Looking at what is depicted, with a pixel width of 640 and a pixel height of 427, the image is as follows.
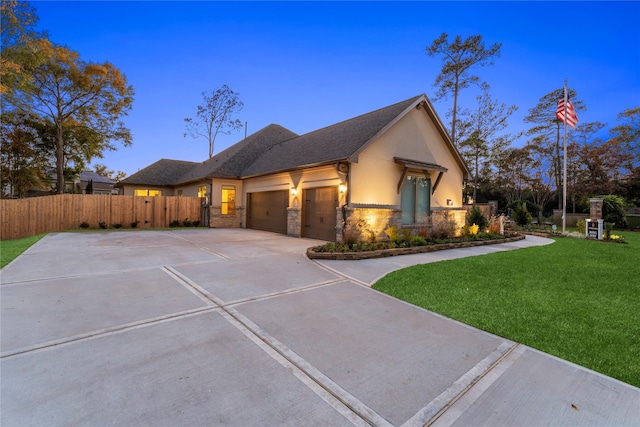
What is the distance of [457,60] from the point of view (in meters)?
21.5

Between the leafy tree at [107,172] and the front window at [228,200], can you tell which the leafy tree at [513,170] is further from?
the leafy tree at [107,172]

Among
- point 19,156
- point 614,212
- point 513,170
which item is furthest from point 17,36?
point 614,212

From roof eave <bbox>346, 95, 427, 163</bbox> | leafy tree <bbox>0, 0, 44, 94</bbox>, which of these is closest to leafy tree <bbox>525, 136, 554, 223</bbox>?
roof eave <bbox>346, 95, 427, 163</bbox>

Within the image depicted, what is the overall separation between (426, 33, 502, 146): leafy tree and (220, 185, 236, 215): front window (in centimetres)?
1831

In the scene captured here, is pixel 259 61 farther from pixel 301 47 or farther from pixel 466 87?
pixel 466 87

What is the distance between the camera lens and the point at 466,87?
72.1 feet

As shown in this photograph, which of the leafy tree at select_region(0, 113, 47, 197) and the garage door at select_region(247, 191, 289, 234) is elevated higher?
the leafy tree at select_region(0, 113, 47, 197)

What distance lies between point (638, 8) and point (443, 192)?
9.24m

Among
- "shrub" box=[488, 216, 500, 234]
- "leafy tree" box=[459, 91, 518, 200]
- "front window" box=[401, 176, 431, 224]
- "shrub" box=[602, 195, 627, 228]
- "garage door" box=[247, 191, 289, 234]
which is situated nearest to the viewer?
"front window" box=[401, 176, 431, 224]

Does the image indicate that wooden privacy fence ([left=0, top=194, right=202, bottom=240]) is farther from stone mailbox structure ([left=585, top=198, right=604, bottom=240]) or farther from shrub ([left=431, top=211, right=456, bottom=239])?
stone mailbox structure ([left=585, top=198, right=604, bottom=240])

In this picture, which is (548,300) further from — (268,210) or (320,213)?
(268,210)

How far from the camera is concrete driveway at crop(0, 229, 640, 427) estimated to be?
6.43 ft

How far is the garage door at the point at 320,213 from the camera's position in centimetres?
1106

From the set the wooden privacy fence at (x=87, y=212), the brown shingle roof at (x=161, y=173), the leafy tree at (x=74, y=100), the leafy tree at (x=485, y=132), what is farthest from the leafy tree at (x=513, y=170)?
the leafy tree at (x=74, y=100)
